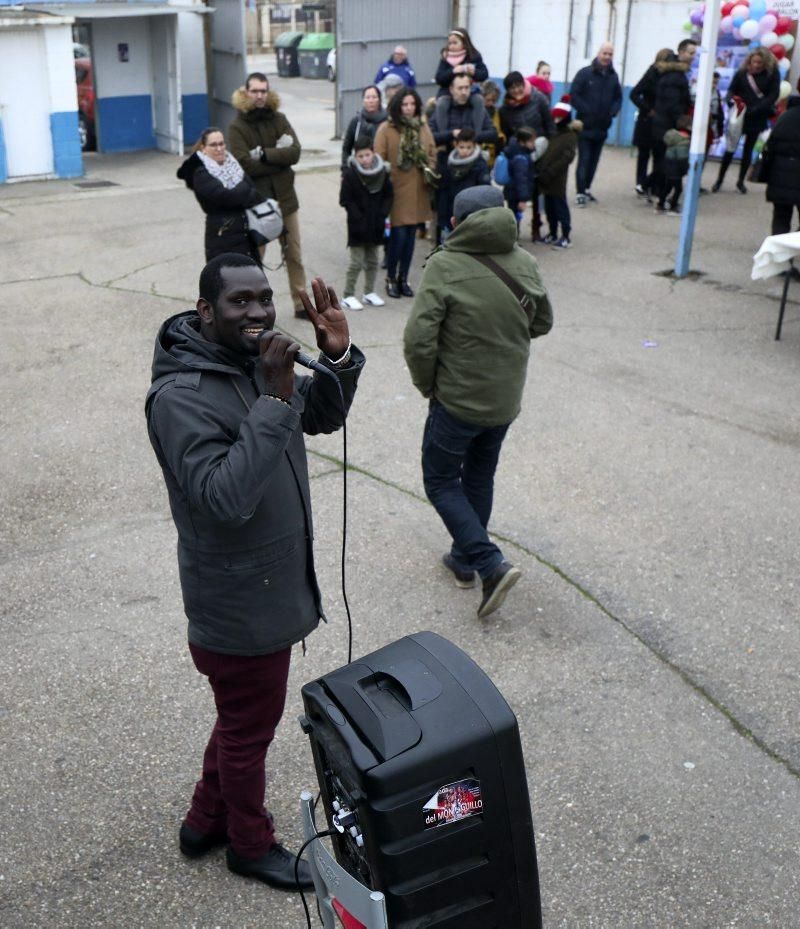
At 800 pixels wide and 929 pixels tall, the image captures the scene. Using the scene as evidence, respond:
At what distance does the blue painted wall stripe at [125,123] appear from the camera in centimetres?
1700

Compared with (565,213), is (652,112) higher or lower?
higher

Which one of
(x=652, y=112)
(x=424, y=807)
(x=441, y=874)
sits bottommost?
(x=441, y=874)

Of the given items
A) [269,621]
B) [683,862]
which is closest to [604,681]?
[683,862]

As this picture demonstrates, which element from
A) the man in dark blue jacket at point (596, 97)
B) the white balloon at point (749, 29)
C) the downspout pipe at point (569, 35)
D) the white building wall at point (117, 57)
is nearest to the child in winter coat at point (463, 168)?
the man in dark blue jacket at point (596, 97)

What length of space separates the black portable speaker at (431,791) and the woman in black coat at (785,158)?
8.26m

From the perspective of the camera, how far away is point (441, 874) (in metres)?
2.39

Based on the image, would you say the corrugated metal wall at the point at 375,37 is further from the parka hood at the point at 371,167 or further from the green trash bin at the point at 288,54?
the green trash bin at the point at 288,54

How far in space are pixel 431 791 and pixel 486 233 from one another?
286cm

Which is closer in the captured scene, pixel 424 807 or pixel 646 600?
pixel 424 807

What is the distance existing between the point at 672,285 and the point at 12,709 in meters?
7.84

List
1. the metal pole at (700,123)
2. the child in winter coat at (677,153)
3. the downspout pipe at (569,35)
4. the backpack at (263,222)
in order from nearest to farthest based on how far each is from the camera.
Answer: the backpack at (263,222) < the metal pole at (700,123) < the child in winter coat at (677,153) < the downspout pipe at (569,35)

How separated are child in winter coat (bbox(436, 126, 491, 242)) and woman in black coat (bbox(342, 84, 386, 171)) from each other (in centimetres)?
76

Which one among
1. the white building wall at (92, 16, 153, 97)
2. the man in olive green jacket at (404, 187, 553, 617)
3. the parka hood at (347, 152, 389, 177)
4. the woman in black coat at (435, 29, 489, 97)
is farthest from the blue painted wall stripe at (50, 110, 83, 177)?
the man in olive green jacket at (404, 187, 553, 617)

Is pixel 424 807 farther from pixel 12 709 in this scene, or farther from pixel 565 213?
pixel 565 213
